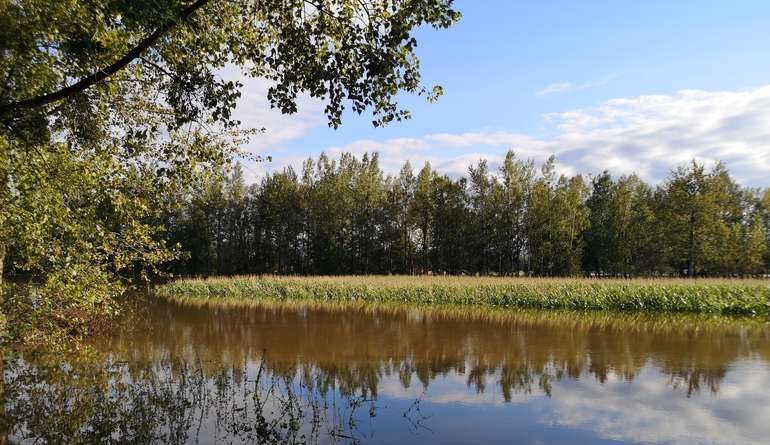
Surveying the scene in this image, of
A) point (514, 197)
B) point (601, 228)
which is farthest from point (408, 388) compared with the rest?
point (601, 228)

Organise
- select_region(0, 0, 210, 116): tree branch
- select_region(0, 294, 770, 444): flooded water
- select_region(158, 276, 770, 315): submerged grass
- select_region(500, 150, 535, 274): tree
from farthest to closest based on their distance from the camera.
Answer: select_region(500, 150, 535, 274): tree, select_region(158, 276, 770, 315): submerged grass, select_region(0, 294, 770, 444): flooded water, select_region(0, 0, 210, 116): tree branch

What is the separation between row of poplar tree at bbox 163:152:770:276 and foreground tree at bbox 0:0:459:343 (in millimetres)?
37006

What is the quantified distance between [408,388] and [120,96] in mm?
7320

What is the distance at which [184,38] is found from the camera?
19.2 ft

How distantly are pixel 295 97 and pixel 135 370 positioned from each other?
742cm

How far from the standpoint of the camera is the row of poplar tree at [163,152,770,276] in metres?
42.7

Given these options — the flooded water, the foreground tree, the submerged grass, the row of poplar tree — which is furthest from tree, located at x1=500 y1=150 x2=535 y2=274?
the foreground tree

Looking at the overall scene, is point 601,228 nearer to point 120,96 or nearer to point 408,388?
point 408,388

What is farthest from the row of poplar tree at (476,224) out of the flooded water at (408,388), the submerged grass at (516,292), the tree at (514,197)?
the flooded water at (408,388)

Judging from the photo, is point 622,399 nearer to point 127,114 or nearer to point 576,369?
point 576,369

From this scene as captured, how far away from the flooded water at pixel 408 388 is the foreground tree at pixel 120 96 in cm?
176

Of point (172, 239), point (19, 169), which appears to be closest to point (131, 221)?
point (19, 169)

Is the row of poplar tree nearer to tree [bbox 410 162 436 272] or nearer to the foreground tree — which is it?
tree [bbox 410 162 436 272]

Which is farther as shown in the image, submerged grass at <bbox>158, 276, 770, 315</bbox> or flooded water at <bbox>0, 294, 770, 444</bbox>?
submerged grass at <bbox>158, 276, 770, 315</bbox>
